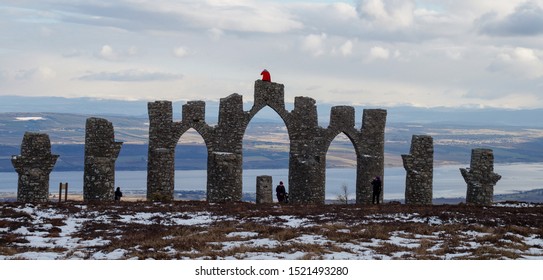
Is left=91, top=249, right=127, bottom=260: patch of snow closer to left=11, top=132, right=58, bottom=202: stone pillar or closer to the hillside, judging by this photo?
the hillside

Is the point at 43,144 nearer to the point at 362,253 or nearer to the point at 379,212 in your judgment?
the point at 379,212

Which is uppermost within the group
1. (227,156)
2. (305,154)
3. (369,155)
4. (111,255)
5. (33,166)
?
(369,155)

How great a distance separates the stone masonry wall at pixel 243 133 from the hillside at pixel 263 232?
439 inches

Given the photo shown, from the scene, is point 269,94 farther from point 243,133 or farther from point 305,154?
point 305,154

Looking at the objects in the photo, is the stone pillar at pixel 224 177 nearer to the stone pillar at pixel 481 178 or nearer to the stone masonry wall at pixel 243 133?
the stone masonry wall at pixel 243 133

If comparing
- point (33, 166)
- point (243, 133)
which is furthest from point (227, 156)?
point (33, 166)

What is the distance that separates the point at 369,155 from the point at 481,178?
9048mm

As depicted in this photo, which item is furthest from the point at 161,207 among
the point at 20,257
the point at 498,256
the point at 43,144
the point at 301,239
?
the point at 498,256

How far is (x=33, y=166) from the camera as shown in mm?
48344

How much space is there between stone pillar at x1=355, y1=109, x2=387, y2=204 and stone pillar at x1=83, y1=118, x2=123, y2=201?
61.0 ft

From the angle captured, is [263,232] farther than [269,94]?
No

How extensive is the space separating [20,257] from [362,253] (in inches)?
416

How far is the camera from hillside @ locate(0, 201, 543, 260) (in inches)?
987

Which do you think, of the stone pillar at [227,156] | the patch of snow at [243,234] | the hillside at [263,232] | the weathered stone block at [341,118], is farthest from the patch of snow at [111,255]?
the weathered stone block at [341,118]
